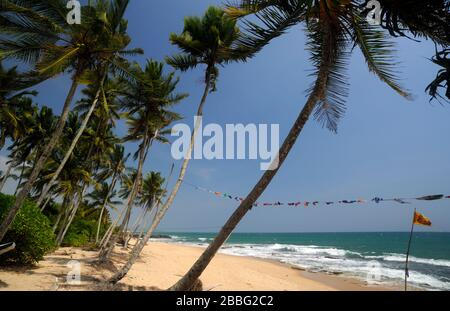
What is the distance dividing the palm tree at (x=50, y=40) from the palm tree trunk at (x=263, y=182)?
5.75 meters

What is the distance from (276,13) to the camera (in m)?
4.94

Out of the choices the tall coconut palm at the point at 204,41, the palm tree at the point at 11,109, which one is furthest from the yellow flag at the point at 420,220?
the palm tree at the point at 11,109

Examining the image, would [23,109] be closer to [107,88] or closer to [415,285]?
[107,88]

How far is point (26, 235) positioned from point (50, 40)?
645 cm

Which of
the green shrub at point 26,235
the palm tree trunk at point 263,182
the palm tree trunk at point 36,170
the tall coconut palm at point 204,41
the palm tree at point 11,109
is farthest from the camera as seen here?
the palm tree at point 11,109

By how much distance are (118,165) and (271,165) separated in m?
21.8

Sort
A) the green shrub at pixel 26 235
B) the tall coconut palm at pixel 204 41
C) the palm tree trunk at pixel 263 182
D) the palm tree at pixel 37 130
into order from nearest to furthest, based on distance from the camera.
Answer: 1. the palm tree trunk at pixel 263 182
2. the green shrub at pixel 26 235
3. the tall coconut palm at pixel 204 41
4. the palm tree at pixel 37 130

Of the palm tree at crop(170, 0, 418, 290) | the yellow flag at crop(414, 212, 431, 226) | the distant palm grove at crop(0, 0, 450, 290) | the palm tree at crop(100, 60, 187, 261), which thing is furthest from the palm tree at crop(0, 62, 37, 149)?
the yellow flag at crop(414, 212, 431, 226)

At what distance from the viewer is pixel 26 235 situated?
9.20 m

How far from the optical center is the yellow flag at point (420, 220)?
5451 mm

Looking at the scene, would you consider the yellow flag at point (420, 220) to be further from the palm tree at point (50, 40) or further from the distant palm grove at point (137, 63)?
the palm tree at point (50, 40)

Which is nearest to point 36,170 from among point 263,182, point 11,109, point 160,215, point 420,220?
point 160,215
